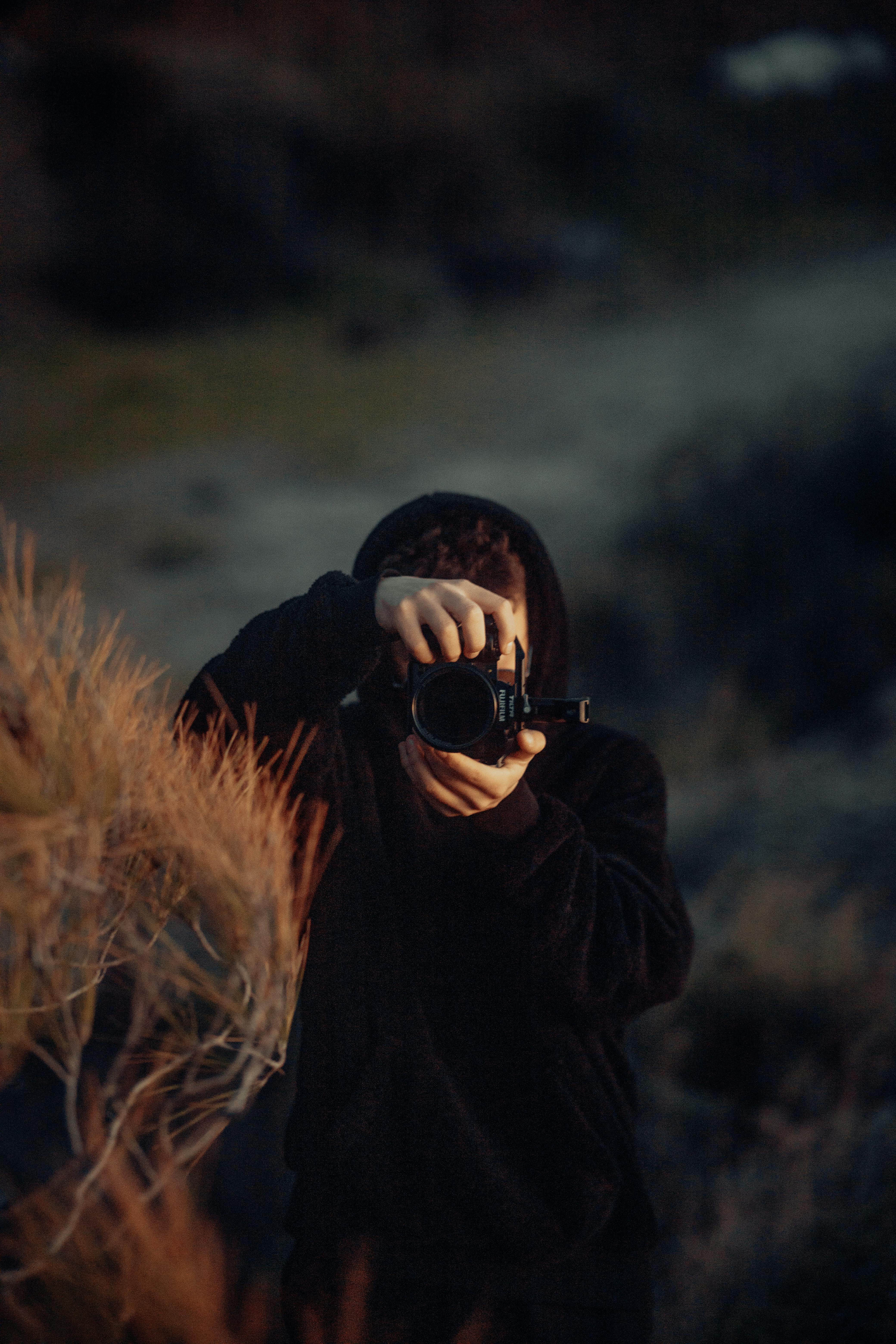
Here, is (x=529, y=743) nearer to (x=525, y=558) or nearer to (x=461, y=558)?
(x=461, y=558)

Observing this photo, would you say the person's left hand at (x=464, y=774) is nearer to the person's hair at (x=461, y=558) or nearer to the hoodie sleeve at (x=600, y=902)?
the hoodie sleeve at (x=600, y=902)

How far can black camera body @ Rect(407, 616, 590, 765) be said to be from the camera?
731 mm

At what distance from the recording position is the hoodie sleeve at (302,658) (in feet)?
2.41

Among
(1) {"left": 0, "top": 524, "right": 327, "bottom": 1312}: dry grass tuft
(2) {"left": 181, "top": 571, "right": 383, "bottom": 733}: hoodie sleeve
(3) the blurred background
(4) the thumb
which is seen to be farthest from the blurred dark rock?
(1) {"left": 0, "top": 524, "right": 327, "bottom": 1312}: dry grass tuft

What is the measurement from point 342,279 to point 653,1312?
10649 millimetres

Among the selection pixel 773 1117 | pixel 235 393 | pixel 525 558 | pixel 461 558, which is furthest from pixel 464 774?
pixel 235 393

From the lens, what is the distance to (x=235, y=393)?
7906 millimetres

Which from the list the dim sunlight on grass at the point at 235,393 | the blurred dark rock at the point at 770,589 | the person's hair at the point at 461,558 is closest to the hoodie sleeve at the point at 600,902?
the person's hair at the point at 461,558

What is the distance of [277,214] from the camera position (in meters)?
8.70

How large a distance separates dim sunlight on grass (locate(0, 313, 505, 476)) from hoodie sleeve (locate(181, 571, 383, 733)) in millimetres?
6394

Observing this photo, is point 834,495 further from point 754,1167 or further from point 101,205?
point 101,205

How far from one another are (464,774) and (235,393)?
26.9 ft

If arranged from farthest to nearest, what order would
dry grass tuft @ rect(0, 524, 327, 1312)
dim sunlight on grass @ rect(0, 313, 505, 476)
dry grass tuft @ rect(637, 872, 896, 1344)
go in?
dim sunlight on grass @ rect(0, 313, 505, 476)
dry grass tuft @ rect(637, 872, 896, 1344)
dry grass tuft @ rect(0, 524, 327, 1312)

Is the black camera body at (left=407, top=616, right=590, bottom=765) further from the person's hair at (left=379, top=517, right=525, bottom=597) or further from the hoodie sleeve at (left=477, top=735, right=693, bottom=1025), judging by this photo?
the person's hair at (left=379, top=517, right=525, bottom=597)
